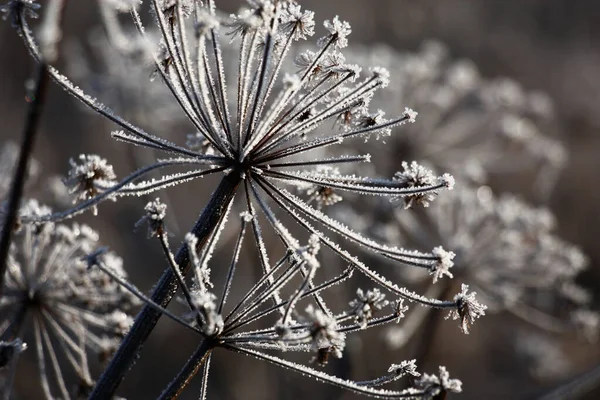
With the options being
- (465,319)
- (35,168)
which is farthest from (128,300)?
(465,319)

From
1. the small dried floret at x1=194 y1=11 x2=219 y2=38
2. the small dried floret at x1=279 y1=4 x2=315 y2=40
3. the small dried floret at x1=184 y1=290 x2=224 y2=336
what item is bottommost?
the small dried floret at x1=184 y1=290 x2=224 y2=336

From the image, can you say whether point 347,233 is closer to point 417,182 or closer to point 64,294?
point 417,182

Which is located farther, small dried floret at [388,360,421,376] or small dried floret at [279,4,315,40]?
small dried floret at [279,4,315,40]

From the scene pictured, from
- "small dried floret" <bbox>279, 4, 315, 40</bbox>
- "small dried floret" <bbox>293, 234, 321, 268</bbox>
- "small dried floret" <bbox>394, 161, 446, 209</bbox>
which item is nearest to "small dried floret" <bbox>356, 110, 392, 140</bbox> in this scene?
"small dried floret" <bbox>394, 161, 446, 209</bbox>

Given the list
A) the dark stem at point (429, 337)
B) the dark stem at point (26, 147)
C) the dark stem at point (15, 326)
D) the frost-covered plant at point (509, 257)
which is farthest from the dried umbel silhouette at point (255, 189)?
the frost-covered plant at point (509, 257)

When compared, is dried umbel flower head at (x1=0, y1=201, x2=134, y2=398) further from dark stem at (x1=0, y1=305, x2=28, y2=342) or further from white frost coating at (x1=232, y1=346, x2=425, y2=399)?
white frost coating at (x1=232, y1=346, x2=425, y2=399)

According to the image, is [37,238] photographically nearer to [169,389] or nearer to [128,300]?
[128,300]

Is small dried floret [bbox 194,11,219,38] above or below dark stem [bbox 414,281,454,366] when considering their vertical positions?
below
